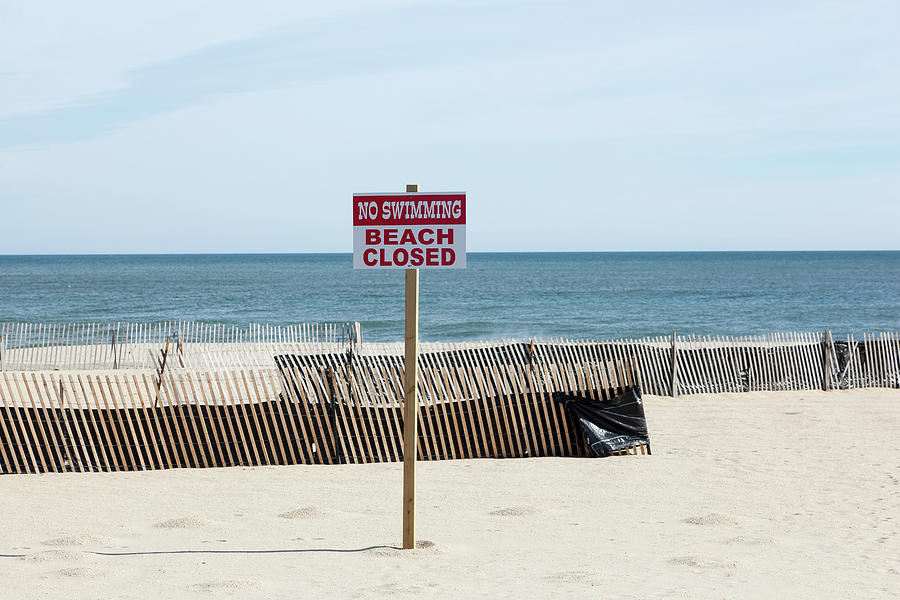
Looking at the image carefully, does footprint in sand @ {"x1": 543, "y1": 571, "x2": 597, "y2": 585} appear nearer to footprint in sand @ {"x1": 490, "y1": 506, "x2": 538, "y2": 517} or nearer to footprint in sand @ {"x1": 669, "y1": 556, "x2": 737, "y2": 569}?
footprint in sand @ {"x1": 669, "y1": 556, "x2": 737, "y2": 569}

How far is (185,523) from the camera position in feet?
27.2

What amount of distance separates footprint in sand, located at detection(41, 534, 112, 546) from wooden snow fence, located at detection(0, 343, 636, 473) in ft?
10.5

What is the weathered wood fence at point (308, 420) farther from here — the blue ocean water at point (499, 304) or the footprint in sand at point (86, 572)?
the blue ocean water at point (499, 304)

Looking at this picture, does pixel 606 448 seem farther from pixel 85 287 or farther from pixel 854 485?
pixel 85 287

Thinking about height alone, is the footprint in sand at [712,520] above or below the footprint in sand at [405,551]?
above

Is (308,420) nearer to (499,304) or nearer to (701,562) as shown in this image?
(701,562)

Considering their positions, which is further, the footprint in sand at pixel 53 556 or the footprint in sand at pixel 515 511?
the footprint in sand at pixel 515 511

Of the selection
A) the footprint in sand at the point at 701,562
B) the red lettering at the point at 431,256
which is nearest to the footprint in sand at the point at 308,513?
the red lettering at the point at 431,256

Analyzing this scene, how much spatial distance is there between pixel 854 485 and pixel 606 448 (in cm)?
302

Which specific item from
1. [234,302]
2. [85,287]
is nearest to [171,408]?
[234,302]

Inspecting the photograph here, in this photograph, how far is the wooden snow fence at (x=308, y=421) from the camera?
10.8 m

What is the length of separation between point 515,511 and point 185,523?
10.5 feet

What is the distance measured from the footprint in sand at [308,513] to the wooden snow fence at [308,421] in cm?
245

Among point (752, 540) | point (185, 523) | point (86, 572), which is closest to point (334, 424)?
point (185, 523)
